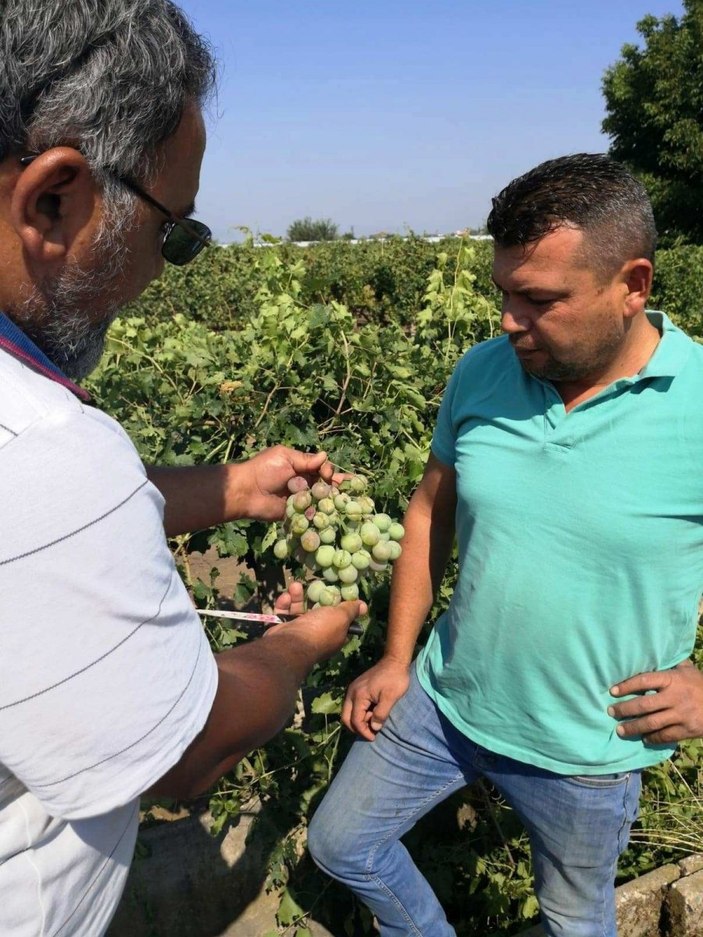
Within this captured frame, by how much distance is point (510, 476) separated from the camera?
203 cm

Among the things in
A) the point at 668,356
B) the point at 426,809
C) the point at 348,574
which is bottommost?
the point at 426,809

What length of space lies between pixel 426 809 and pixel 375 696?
14.0 inches

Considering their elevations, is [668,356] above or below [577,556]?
above

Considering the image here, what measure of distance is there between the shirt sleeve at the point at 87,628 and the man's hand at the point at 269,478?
3.64 feet

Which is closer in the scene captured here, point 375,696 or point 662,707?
point 662,707

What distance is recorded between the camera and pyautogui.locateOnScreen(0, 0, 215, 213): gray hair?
108 cm

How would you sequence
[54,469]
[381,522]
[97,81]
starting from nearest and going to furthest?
[54,469] → [97,81] → [381,522]

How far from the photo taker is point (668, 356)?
1.90 meters

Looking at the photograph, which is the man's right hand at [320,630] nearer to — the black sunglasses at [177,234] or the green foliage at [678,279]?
the black sunglasses at [177,234]

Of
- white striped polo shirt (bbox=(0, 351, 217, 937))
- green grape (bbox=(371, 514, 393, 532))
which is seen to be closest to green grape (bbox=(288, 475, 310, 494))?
green grape (bbox=(371, 514, 393, 532))

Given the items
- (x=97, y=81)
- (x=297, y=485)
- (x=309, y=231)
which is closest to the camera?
(x=97, y=81)

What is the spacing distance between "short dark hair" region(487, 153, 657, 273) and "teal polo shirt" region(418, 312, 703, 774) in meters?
0.25

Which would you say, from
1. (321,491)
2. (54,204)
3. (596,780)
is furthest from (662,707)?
(54,204)

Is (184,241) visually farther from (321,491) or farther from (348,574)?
(348,574)
